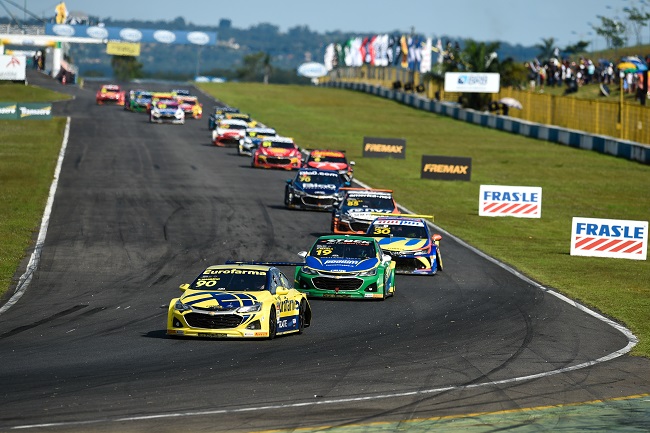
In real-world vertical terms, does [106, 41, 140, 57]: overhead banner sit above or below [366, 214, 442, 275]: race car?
above

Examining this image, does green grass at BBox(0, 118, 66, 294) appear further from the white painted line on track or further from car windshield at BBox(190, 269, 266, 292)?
car windshield at BBox(190, 269, 266, 292)

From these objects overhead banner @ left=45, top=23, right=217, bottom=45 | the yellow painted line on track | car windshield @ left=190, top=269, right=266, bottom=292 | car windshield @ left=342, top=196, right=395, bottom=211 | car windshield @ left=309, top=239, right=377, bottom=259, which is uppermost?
overhead banner @ left=45, top=23, right=217, bottom=45

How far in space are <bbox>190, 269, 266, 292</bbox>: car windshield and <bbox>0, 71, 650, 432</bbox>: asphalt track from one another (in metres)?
1.11

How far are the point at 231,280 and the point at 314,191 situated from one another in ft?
78.4

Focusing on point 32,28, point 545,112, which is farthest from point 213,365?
point 32,28

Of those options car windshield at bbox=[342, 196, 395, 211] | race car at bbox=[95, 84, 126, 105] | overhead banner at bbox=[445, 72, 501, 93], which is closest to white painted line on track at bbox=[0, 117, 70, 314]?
car windshield at bbox=[342, 196, 395, 211]

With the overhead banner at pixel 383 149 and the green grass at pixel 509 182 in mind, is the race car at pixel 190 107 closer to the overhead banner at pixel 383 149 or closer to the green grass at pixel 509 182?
the green grass at pixel 509 182

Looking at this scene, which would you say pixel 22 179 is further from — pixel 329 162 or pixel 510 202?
pixel 510 202

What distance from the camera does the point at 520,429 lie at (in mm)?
14148

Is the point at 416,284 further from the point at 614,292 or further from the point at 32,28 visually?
the point at 32,28

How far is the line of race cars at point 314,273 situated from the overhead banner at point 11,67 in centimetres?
5043

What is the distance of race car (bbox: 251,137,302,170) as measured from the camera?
201 feet

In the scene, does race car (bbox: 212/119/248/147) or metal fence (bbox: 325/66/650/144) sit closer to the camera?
metal fence (bbox: 325/66/650/144)

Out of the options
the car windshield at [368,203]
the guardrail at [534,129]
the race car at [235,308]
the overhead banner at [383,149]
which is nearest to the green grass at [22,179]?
the race car at [235,308]
